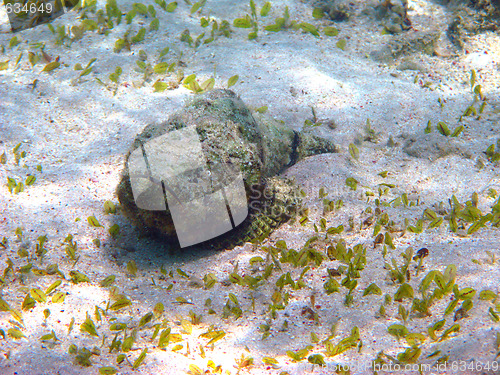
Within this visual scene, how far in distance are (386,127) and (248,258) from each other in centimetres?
284

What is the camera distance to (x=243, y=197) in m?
3.02

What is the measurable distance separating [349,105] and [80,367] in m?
4.38

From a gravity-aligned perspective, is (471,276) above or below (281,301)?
above

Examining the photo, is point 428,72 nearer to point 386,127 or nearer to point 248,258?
point 386,127

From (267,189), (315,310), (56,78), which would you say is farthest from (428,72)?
(56,78)

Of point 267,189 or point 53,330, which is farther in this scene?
→ point 267,189

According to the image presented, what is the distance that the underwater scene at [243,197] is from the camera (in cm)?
226

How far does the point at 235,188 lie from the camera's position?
2955 mm

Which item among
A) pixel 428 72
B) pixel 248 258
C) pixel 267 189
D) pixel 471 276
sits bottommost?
pixel 248 258

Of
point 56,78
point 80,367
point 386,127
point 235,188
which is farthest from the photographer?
point 56,78

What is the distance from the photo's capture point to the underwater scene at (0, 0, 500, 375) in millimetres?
2264

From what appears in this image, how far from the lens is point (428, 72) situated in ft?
18.1

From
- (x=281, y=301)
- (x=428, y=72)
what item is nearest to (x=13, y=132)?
(x=281, y=301)

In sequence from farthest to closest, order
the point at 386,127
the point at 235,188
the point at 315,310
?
the point at 386,127
the point at 235,188
the point at 315,310
